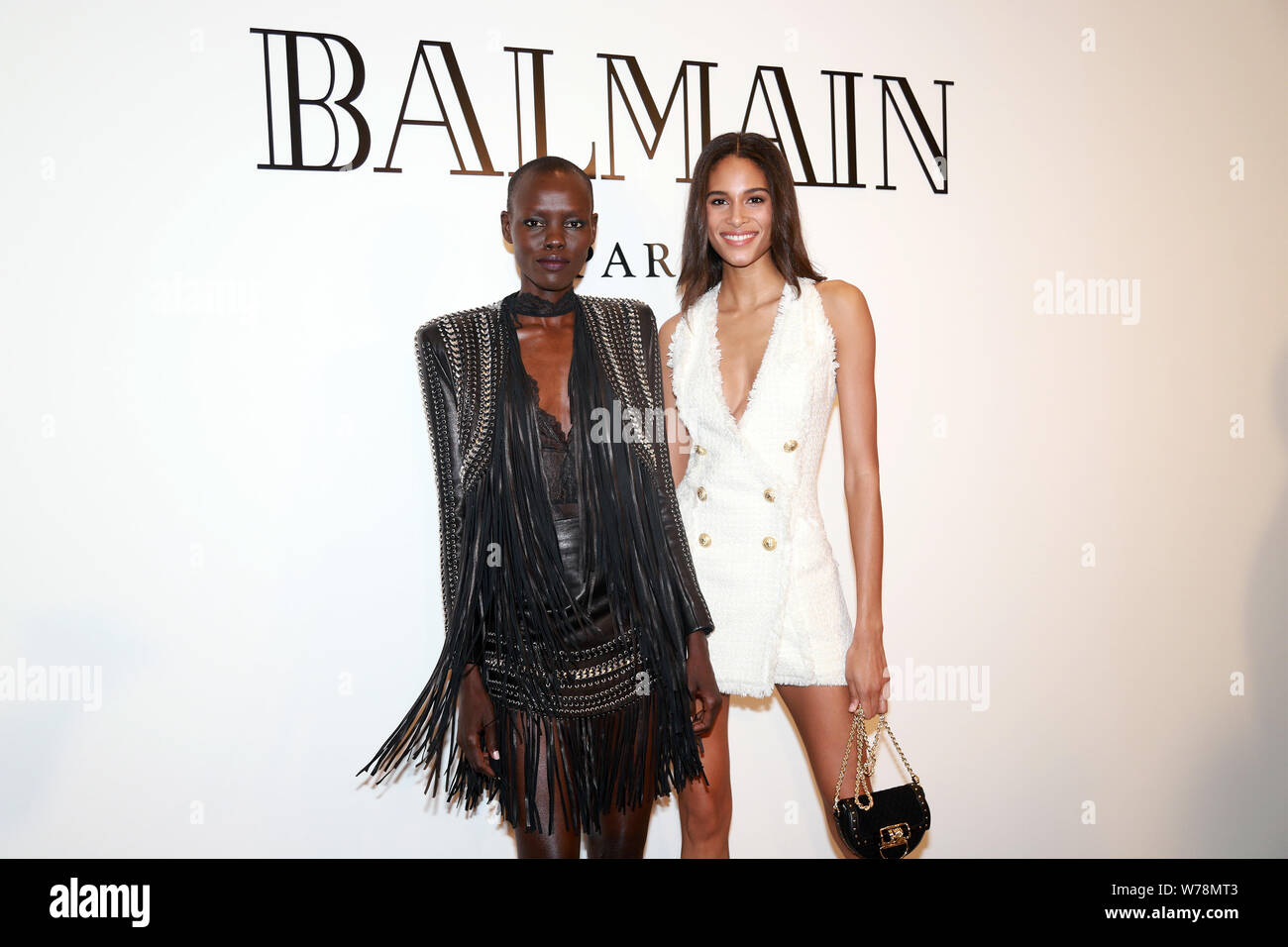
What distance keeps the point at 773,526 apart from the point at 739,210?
759 mm

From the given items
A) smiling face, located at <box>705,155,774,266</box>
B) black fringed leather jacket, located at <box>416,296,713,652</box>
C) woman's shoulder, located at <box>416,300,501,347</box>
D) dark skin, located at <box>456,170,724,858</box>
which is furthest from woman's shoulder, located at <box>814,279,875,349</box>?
woman's shoulder, located at <box>416,300,501,347</box>

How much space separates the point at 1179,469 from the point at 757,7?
85.1 inches

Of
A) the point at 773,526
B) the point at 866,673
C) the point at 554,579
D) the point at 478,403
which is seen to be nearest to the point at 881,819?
the point at 866,673

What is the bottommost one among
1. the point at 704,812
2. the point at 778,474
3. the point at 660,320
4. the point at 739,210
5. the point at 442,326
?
the point at 704,812

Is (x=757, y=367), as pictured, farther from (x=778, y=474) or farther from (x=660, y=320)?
(x=660, y=320)

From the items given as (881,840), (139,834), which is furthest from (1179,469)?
(139,834)

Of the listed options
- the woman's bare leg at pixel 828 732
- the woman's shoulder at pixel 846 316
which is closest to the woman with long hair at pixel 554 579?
the woman's bare leg at pixel 828 732

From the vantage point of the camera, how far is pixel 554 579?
1.99 m

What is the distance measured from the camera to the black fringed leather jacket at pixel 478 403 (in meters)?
1.99

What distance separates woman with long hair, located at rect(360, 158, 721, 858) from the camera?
1.98m

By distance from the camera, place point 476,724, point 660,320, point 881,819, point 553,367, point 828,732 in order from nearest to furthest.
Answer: point 476,724 < point 553,367 < point 881,819 < point 828,732 < point 660,320

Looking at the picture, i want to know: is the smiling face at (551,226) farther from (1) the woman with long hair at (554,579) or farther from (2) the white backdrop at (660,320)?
(2) the white backdrop at (660,320)

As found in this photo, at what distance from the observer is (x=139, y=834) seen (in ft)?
8.33

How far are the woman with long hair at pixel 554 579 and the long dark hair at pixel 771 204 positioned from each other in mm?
380
